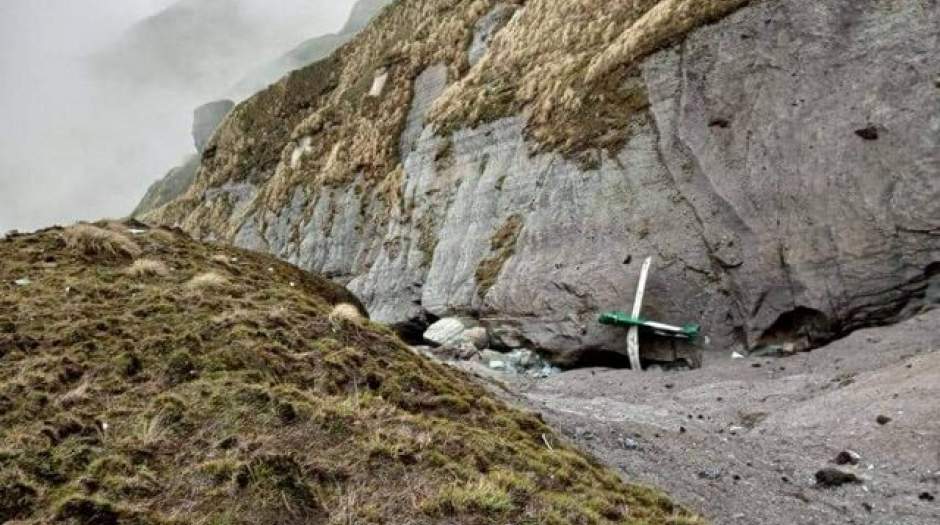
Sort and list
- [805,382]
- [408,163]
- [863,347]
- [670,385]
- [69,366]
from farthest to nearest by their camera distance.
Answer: [408,163] < [670,385] < [863,347] < [805,382] < [69,366]

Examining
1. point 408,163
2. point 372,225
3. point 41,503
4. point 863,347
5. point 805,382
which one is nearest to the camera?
point 41,503

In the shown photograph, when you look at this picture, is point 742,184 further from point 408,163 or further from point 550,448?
point 408,163

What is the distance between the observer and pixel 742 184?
26.9 metres

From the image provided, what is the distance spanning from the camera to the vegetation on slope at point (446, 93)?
32656mm

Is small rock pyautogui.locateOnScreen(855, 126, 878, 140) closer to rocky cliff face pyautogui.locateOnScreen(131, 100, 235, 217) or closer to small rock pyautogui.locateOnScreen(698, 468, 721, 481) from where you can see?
small rock pyautogui.locateOnScreen(698, 468, 721, 481)

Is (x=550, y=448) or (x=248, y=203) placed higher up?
(x=248, y=203)

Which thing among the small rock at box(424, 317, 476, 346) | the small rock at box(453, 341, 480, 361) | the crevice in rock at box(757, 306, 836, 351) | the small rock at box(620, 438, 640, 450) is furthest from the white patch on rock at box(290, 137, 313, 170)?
the small rock at box(620, 438, 640, 450)

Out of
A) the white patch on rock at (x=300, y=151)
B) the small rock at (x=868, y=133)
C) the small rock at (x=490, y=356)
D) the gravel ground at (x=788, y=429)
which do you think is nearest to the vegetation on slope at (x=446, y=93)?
the white patch on rock at (x=300, y=151)

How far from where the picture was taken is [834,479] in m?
13.2

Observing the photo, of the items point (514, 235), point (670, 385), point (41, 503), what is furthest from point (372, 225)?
point (41, 503)

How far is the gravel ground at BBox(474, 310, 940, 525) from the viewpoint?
486 inches

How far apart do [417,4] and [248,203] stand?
2439 centimetres

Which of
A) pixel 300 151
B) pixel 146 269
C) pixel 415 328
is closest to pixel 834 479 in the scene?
pixel 146 269

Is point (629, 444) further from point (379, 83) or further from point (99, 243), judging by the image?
point (379, 83)
